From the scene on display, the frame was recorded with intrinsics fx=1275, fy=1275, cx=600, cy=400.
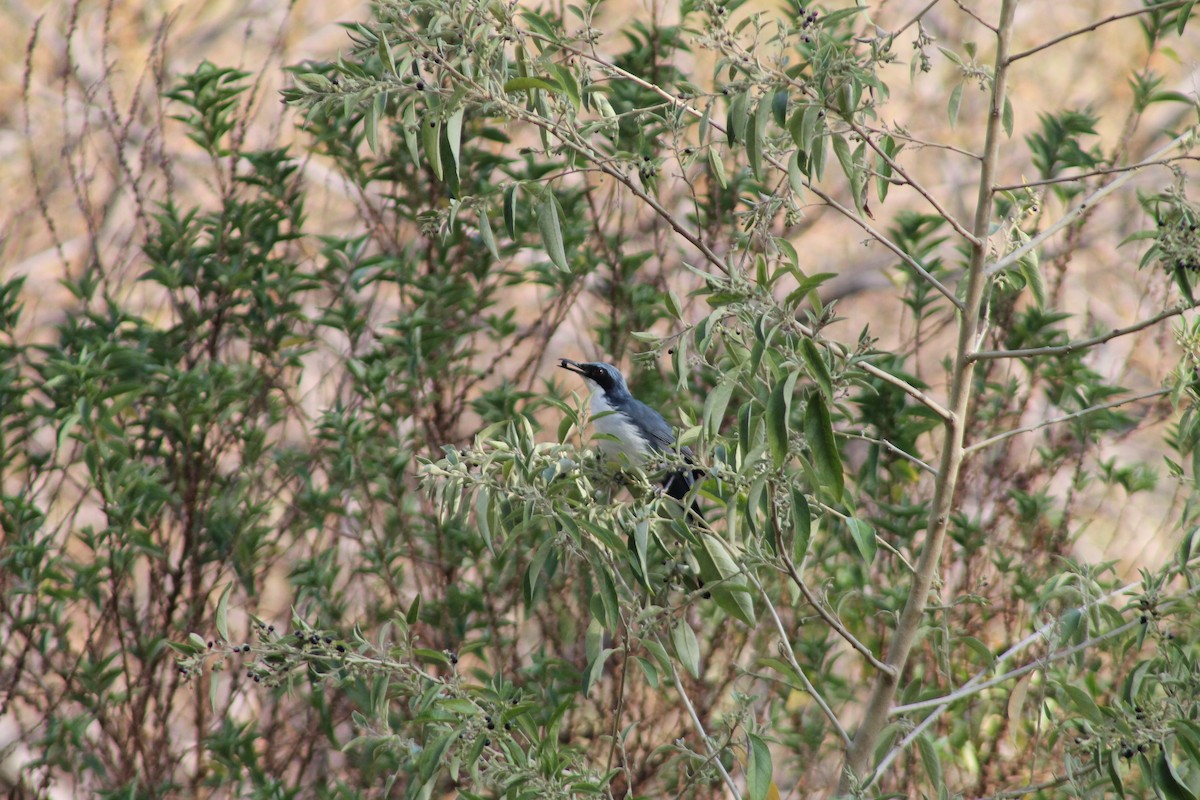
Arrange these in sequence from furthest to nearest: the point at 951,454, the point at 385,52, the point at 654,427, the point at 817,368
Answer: the point at 654,427, the point at 951,454, the point at 385,52, the point at 817,368

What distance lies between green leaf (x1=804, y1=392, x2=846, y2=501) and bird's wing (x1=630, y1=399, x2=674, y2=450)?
6.65 feet

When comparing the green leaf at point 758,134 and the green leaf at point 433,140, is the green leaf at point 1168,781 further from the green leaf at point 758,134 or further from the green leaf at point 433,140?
the green leaf at point 433,140

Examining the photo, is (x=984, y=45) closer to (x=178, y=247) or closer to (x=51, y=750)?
(x=178, y=247)

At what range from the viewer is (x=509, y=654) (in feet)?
16.1

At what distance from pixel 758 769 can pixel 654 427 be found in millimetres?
1943

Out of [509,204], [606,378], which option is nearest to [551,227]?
[509,204]

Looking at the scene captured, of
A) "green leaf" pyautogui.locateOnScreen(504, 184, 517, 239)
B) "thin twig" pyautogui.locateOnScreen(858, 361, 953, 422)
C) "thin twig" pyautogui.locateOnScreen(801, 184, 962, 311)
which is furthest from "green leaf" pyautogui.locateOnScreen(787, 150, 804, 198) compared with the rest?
"green leaf" pyautogui.locateOnScreen(504, 184, 517, 239)

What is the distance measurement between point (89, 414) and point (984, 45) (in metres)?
10.3

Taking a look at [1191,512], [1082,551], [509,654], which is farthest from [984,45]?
[1191,512]

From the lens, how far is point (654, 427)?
4254 mm

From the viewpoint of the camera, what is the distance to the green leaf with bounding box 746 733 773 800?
239 cm

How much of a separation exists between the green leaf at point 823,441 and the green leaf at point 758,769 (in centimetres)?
59

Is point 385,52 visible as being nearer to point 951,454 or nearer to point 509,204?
point 509,204

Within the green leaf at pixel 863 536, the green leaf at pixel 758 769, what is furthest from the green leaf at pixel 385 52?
the green leaf at pixel 758 769
